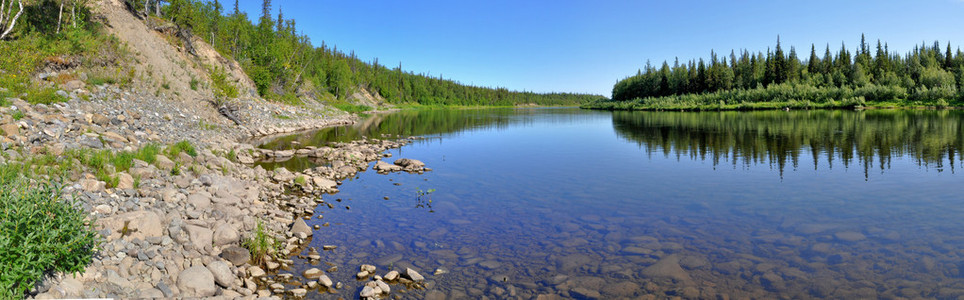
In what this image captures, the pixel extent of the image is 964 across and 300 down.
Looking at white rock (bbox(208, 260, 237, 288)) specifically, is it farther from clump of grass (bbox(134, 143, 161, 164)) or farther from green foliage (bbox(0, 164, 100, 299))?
clump of grass (bbox(134, 143, 161, 164))

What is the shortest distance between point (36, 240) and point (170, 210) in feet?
15.4

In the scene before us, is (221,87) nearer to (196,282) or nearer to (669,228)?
(196,282)

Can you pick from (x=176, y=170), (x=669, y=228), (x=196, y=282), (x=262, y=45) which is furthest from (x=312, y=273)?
(x=262, y=45)

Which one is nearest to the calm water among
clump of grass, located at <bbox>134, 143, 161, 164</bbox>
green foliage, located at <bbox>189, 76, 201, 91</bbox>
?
clump of grass, located at <bbox>134, 143, 161, 164</bbox>

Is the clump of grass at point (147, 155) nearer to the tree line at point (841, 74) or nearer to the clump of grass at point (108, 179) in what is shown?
the clump of grass at point (108, 179)

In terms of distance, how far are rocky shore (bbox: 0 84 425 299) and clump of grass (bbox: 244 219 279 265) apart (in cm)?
10

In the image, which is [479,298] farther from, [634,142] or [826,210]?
[634,142]

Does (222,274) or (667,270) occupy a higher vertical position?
(222,274)

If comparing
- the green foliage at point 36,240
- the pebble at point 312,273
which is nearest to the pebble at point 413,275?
the pebble at point 312,273

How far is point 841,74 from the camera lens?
109 metres

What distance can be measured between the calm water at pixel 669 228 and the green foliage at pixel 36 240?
3.77 meters

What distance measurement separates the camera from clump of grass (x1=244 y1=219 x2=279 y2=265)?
10.1 m

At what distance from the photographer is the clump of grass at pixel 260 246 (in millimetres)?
10141

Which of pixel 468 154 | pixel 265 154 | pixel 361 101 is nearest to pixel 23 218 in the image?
pixel 265 154
